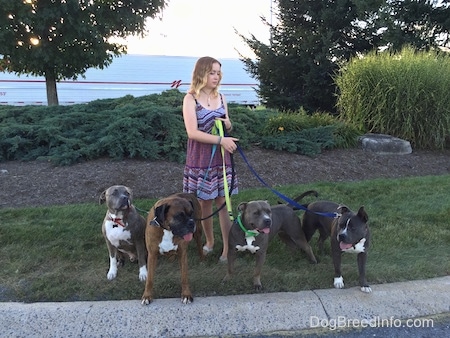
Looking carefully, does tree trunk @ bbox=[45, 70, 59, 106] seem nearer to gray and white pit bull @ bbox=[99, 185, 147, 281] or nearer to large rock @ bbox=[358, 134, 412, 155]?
large rock @ bbox=[358, 134, 412, 155]

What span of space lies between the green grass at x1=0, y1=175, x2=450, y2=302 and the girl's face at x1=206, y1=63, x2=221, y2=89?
1.90m

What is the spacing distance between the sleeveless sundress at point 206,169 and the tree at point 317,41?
32.2 ft

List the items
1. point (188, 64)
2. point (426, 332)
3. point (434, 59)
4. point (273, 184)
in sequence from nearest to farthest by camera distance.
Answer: point (426, 332), point (273, 184), point (434, 59), point (188, 64)

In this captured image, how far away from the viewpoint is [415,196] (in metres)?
6.49

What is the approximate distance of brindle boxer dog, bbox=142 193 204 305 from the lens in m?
3.48

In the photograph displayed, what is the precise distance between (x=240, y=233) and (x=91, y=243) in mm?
1895

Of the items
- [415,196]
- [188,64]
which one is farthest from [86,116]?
[188,64]

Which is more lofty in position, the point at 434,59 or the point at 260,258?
the point at 434,59

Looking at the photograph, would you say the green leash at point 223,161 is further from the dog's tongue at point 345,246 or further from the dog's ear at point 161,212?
the dog's tongue at point 345,246

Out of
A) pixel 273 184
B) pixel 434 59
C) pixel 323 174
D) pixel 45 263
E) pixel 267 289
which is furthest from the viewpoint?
pixel 434 59

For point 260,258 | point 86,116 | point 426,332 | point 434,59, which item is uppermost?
point 434,59

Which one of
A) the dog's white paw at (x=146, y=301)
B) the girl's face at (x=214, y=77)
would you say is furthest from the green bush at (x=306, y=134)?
the dog's white paw at (x=146, y=301)

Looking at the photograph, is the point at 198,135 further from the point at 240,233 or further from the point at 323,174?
the point at 323,174

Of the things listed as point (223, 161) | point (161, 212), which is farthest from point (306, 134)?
point (161, 212)
